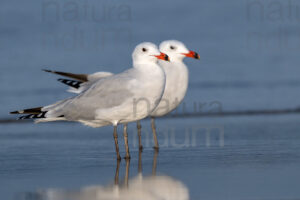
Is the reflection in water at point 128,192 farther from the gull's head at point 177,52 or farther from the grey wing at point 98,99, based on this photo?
the gull's head at point 177,52

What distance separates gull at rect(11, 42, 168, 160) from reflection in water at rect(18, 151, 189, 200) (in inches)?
78.2

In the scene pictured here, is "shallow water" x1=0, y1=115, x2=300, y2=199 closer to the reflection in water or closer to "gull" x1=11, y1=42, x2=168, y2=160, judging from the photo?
the reflection in water

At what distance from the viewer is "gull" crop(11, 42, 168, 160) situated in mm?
8836

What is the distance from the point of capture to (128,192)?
636cm

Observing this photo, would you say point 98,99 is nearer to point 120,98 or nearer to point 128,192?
point 120,98

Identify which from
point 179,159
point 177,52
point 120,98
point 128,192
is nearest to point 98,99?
point 120,98

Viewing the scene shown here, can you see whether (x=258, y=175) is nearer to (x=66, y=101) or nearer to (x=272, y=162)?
(x=272, y=162)

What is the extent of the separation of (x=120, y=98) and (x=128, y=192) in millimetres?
2690

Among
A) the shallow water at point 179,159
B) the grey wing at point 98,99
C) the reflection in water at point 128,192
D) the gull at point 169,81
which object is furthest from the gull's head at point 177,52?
the reflection in water at point 128,192

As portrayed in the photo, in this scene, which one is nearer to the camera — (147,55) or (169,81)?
(147,55)

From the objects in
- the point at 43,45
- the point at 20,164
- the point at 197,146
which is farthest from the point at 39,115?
the point at 43,45

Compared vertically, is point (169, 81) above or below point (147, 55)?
below

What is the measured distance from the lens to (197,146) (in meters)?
9.73

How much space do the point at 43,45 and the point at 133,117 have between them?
14.1 m
